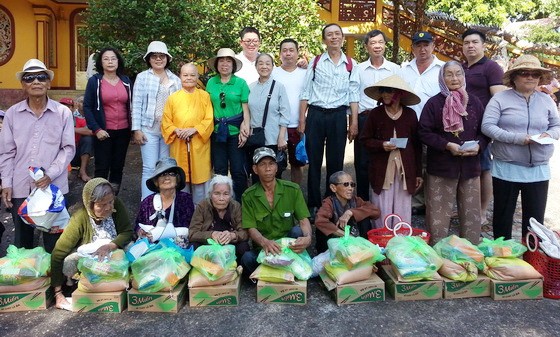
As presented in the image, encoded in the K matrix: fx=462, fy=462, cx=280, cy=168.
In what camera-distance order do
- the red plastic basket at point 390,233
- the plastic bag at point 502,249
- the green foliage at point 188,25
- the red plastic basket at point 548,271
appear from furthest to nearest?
the green foliage at point 188,25
the red plastic basket at point 390,233
the plastic bag at point 502,249
the red plastic basket at point 548,271

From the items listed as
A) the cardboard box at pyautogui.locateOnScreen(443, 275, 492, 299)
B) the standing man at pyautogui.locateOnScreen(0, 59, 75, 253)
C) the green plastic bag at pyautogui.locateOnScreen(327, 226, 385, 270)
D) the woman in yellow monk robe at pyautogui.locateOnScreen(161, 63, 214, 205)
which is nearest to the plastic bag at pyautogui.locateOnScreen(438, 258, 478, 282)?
the cardboard box at pyautogui.locateOnScreen(443, 275, 492, 299)

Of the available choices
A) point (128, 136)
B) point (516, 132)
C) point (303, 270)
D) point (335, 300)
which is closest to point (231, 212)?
point (303, 270)

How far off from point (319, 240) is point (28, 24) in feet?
38.2

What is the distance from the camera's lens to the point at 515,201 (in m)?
4.25

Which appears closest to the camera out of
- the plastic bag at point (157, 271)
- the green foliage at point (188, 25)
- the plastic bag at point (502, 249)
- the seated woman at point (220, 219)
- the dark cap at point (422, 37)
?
the plastic bag at point (157, 271)

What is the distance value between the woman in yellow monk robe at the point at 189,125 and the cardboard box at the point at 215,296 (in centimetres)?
165

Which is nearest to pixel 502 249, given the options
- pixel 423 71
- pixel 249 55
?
pixel 423 71

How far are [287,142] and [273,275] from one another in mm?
2134

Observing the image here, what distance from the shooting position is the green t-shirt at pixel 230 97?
4.91 meters

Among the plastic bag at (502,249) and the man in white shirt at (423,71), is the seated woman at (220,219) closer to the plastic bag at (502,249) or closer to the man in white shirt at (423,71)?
the plastic bag at (502,249)

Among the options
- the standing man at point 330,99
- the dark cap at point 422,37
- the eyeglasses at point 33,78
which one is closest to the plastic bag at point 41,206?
the eyeglasses at point 33,78

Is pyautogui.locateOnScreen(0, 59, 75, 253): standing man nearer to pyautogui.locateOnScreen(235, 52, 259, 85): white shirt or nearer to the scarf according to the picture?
pyautogui.locateOnScreen(235, 52, 259, 85): white shirt

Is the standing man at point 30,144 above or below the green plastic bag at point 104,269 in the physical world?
above

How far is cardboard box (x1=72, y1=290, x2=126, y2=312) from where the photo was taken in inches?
136
